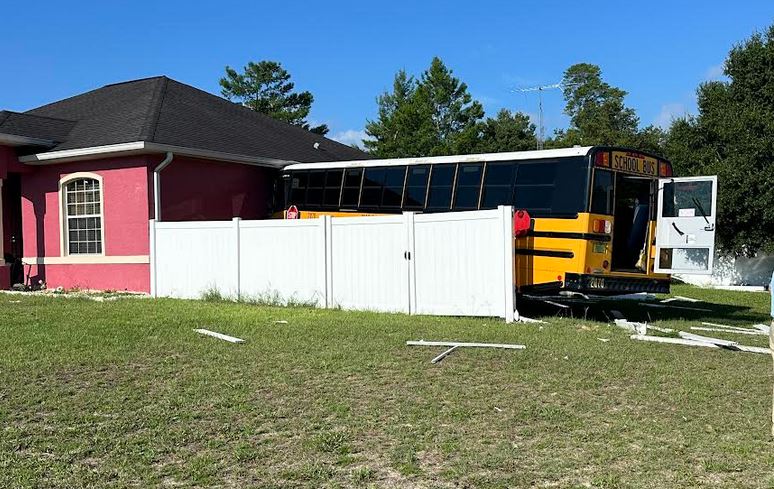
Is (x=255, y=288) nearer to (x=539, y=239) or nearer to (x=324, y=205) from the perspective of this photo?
(x=324, y=205)

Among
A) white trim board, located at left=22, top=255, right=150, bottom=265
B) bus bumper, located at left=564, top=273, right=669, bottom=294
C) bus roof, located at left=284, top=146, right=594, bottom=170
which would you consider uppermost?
bus roof, located at left=284, top=146, right=594, bottom=170

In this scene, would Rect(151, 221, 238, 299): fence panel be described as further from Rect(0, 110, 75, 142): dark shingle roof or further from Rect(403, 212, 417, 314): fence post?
Rect(0, 110, 75, 142): dark shingle roof

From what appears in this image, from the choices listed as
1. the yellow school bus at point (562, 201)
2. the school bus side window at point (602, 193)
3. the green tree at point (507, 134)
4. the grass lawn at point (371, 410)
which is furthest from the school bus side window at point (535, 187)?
the green tree at point (507, 134)

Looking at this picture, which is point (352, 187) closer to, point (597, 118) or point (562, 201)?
point (562, 201)

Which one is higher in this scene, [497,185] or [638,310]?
[497,185]

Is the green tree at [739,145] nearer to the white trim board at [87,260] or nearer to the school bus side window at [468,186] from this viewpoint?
the school bus side window at [468,186]

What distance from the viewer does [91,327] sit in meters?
9.95

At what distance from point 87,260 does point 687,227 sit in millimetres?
13235

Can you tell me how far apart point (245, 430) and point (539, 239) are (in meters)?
7.70

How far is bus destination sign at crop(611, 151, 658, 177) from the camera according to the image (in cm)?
1184

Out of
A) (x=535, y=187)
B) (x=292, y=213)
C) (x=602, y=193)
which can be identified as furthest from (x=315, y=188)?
(x=602, y=193)

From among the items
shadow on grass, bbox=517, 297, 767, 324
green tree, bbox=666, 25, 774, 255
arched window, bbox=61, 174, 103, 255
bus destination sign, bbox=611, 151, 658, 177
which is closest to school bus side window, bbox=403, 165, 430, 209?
shadow on grass, bbox=517, 297, 767, 324

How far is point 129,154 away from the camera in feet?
51.0

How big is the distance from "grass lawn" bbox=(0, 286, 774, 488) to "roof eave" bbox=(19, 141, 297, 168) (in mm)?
6062
